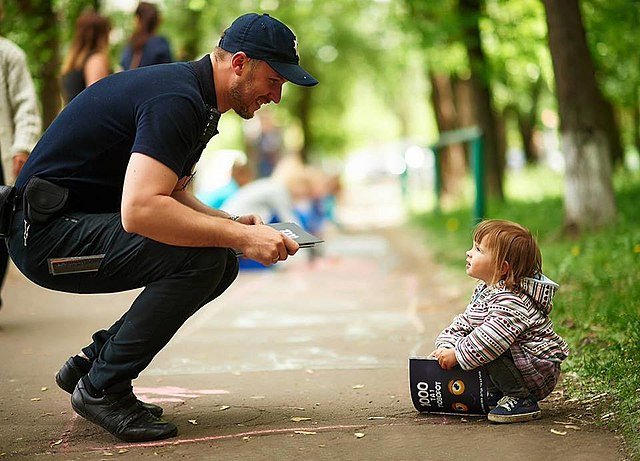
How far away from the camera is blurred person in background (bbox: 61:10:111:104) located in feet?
26.2

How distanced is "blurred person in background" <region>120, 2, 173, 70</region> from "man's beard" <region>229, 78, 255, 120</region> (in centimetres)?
419

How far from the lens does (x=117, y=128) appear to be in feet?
13.2

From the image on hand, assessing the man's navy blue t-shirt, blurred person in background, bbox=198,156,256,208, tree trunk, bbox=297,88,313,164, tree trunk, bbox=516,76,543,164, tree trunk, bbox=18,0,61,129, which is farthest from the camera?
tree trunk, bbox=297,88,313,164

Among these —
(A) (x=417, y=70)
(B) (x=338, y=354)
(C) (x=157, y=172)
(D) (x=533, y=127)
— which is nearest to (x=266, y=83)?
(C) (x=157, y=172)

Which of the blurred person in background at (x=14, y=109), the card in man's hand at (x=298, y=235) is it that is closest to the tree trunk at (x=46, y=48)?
the blurred person in background at (x=14, y=109)

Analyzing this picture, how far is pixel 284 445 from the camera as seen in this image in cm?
395

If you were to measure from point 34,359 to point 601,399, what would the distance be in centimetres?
318

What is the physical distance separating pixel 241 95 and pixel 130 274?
32.4 inches

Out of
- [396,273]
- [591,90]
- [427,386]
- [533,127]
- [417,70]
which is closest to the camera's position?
[427,386]

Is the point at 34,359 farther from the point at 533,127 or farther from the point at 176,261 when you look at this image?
the point at 533,127

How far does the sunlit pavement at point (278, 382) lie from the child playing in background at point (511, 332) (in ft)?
0.45

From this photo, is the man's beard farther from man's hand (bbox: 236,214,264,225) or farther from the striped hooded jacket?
the striped hooded jacket

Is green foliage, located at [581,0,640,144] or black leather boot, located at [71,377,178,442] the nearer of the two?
black leather boot, located at [71,377,178,442]

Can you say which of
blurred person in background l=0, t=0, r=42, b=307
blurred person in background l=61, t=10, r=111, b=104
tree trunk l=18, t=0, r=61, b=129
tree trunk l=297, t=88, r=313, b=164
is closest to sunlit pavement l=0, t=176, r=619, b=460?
blurred person in background l=0, t=0, r=42, b=307
